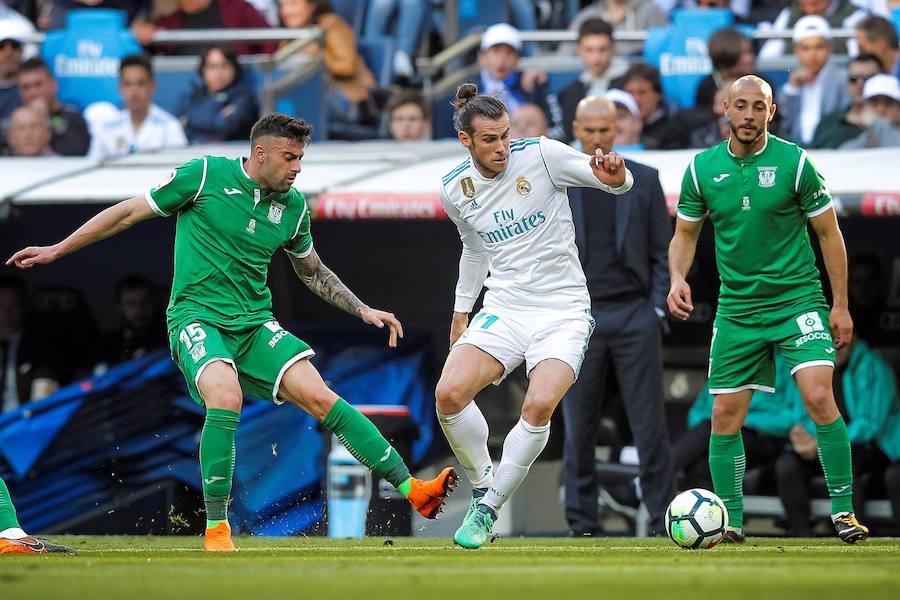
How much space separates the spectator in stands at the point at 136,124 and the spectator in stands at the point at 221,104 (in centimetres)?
17

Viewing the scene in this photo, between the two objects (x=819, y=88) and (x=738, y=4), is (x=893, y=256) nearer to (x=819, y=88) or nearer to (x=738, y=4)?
(x=819, y=88)

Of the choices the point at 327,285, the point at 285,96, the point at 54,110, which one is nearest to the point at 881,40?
the point at 285,96

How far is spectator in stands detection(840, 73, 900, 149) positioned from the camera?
10969 millimetres

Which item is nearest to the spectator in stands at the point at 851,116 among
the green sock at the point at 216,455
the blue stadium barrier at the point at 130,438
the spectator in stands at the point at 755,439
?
the spectator in stands at the point at 755,439

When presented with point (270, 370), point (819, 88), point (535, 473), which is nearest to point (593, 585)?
point (270, 370)

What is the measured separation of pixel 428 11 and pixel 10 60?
11.9 ft

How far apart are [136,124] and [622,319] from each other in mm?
5286

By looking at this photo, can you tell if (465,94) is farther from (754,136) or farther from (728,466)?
(728,466)

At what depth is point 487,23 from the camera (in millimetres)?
14367

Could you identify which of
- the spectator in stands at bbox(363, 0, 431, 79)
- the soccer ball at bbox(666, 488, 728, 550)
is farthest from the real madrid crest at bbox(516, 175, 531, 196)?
the spectator in stands at bbox(363, 0, 431, 79)

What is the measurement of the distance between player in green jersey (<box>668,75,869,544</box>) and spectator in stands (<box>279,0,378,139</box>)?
223 inches

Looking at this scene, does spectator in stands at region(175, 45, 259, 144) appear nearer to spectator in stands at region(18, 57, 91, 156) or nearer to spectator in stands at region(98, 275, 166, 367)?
spectator in stands at region(18, 57, 91, 156)

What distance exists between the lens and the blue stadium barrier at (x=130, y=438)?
1116 cm

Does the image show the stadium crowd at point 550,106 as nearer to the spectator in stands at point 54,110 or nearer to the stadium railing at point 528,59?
the spectator in stands at point 54,110
